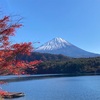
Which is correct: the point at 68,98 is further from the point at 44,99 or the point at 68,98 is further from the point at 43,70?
the point at 43,70

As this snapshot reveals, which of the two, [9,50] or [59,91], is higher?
[9,50]

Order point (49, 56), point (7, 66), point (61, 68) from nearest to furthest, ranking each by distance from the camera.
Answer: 1. point (7, 66)
2. point (61, 68)
3. point (49, 56)

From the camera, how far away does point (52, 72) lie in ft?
Result: 442

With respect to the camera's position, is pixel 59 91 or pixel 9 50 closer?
pixel 9 50

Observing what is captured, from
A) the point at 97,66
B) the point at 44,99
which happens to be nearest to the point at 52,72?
the point at 97,66

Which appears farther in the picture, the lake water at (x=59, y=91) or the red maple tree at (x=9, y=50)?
the lake water at (x=59, y=91)

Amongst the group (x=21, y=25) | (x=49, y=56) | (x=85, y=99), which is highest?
(x=49, y=56)

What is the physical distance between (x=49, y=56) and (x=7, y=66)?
186m

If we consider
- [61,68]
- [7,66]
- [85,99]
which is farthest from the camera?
[61,68]

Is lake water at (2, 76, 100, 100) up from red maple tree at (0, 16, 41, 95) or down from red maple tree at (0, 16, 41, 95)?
down

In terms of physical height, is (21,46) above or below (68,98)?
above

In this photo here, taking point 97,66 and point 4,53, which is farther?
point 97,66

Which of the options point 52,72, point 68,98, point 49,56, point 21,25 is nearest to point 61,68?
point 52,72

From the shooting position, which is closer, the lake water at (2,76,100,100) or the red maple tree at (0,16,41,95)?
the red maple tree at (0,16,41,95)
